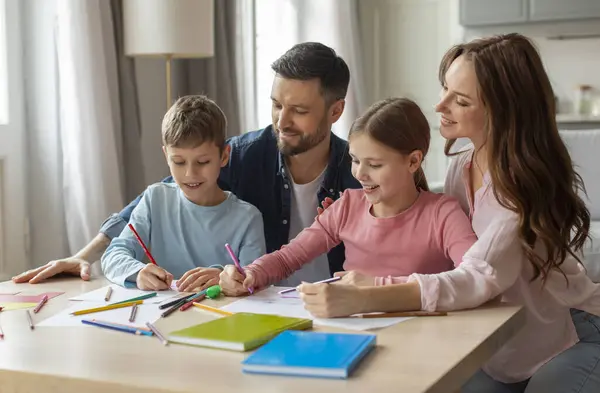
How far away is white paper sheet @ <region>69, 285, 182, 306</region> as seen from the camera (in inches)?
60.2

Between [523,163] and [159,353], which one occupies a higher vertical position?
[523,163]

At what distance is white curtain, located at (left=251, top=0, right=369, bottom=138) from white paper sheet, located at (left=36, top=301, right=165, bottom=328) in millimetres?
3550

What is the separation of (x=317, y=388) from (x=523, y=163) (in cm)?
75

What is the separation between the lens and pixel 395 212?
5.57 feet

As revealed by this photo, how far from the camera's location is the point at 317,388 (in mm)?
993

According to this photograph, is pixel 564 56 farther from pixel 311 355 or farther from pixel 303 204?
pixel 311 355

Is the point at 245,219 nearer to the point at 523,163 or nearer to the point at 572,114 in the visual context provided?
the point at 523,163

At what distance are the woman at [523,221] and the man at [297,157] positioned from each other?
54 cm

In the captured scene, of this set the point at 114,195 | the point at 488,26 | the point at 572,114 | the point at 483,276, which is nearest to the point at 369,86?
the point at 488,26

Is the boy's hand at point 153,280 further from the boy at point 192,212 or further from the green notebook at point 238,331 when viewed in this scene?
the green notebook at point 238,331

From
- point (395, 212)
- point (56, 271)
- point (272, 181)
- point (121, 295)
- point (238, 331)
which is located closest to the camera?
point (238, 331)

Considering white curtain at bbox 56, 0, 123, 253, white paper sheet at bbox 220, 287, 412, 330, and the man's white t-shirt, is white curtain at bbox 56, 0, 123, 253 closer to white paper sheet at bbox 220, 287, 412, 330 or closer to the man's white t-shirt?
the man's white t-shirt

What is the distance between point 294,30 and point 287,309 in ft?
12.3

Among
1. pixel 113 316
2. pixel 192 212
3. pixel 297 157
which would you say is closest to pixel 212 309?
pixel 113 316
